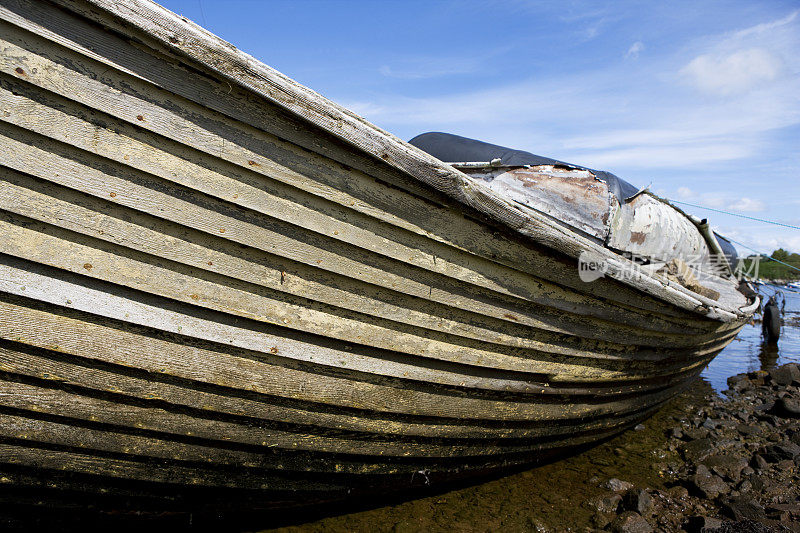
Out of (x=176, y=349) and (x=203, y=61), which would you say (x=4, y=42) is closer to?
(x=203, y=61)

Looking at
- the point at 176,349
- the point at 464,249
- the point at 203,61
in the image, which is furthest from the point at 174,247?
the point at 464,249

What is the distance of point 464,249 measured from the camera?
8.20 feet

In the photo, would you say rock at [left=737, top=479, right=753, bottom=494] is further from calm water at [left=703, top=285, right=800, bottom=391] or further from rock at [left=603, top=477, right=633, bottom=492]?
calm water at [left=703, top=285, right=800, bottom=391]

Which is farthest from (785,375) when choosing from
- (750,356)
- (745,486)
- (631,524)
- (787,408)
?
(631,524)

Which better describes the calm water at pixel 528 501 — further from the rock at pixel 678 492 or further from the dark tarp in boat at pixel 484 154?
the dark tarp in boat at pixel 484 154

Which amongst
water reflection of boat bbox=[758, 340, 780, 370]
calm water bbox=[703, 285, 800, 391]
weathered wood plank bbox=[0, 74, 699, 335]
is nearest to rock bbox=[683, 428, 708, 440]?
calm water bbox=[703, 285, 800, 391]

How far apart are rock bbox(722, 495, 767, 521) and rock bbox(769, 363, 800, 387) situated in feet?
18.1

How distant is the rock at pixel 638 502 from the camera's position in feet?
11.1

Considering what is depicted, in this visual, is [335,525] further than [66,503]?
Yes

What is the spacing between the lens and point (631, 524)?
10.5 ft

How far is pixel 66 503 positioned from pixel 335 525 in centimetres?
154

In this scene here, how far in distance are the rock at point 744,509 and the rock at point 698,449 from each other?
105cm

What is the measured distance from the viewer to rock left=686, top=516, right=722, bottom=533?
3.07 meters

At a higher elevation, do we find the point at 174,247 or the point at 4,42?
the point at 4,42
